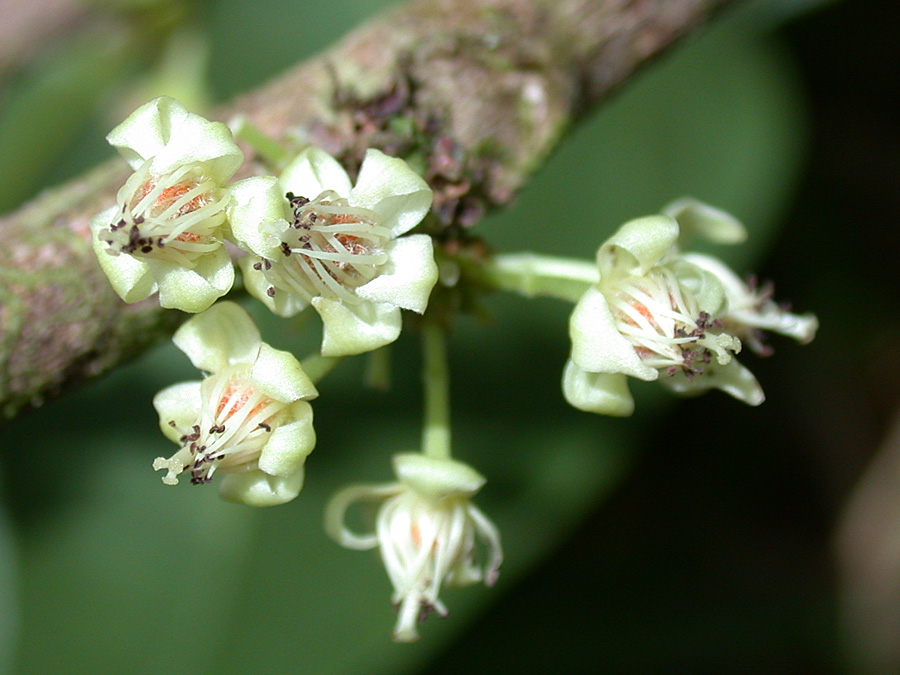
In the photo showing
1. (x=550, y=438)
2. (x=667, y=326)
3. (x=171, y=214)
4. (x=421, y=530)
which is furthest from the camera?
(x=550, y=438)

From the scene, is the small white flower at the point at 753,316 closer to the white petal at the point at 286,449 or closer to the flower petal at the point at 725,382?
the flower petal at the point at 725,382

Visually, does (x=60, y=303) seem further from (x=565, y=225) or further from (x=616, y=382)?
(x=565, y=225)

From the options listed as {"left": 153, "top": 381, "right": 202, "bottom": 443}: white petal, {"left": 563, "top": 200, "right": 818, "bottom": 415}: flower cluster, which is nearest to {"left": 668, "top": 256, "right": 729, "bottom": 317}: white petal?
{"left": 563, "top": 200, "right": 818, "bottom": 415}: flower cluster

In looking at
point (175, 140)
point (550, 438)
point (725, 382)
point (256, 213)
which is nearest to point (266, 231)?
point (256, 213)

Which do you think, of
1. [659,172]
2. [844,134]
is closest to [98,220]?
[659,172]

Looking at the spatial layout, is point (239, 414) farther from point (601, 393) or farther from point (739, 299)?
point (739, 299)

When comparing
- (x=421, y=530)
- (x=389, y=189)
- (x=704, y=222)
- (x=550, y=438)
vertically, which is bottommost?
(x=550, y=438)

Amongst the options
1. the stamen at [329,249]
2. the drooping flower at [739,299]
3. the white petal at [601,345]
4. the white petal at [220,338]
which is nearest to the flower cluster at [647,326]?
the white petal at [601,345]
